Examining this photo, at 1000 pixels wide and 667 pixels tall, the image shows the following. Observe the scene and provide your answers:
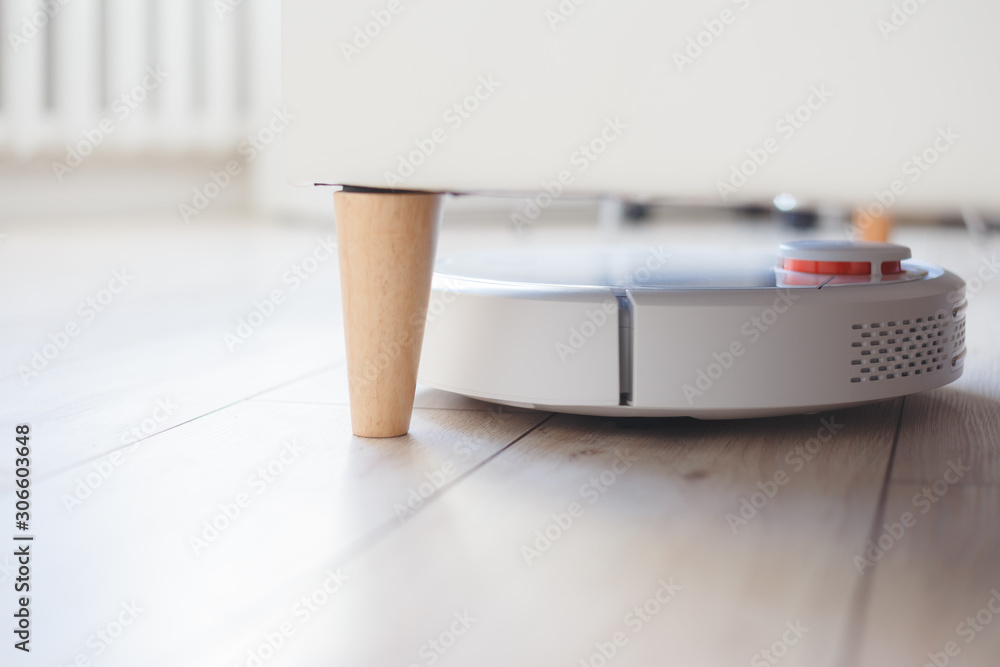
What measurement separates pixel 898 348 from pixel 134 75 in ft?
12.1

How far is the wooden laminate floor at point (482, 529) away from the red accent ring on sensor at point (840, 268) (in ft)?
0.48

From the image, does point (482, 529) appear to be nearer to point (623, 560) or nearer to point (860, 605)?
point (623, 560)

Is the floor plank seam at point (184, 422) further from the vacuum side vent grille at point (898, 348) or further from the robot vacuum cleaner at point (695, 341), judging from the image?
the vacuum side vent grille at point (898, 348)

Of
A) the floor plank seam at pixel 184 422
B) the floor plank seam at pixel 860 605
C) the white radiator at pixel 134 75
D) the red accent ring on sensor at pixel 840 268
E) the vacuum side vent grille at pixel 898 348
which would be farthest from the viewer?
the white radiator at pixel 134 75

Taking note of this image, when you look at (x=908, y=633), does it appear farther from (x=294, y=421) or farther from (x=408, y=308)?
(x=294, y=421)

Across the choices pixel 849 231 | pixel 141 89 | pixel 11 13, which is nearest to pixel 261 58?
pixel 141 89

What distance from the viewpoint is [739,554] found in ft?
2.05

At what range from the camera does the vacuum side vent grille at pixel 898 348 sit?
90 cm

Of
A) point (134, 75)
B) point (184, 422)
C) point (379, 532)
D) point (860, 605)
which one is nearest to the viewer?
point (860, 605)

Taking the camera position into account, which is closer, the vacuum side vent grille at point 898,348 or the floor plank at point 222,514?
the floor plank at point 222,514

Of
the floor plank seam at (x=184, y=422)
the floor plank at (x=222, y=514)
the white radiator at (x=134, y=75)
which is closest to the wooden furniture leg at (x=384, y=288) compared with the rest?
the floor plank at (x=222, y=514)

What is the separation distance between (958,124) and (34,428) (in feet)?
2.66

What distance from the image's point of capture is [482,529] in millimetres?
670

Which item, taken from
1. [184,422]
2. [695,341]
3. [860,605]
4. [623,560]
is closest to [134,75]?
[184,422]
